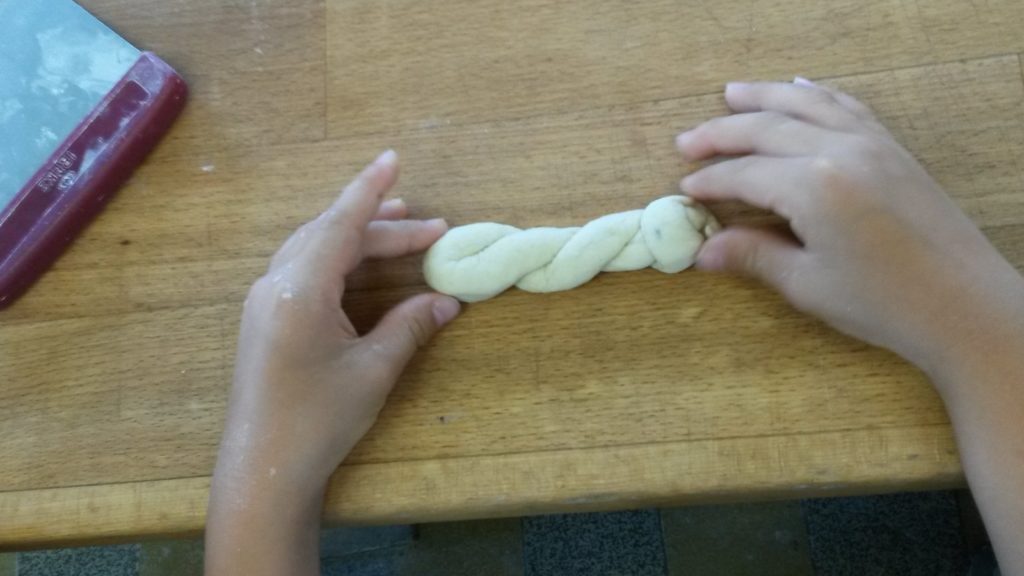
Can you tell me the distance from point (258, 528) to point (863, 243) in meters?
0.52

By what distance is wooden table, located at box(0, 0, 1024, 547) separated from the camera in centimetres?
64

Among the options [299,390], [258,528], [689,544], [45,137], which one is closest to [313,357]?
[299,390]

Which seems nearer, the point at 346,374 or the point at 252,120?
the point at 346,374

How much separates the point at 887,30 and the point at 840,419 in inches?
14.7

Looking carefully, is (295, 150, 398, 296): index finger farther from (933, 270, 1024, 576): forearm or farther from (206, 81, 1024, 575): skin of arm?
(933, 270, 1024, 576): forearm

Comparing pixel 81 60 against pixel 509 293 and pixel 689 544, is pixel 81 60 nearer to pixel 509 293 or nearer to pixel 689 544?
pixel 509 293

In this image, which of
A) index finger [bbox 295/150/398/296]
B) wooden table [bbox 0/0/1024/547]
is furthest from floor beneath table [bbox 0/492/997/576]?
index finger [bbox 295/150/398/296]

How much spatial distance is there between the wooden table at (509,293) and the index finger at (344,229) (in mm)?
45

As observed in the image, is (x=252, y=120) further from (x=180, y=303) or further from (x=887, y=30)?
(x=887, y=30)

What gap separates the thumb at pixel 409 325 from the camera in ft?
2.13

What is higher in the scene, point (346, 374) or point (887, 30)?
point (887, 30)

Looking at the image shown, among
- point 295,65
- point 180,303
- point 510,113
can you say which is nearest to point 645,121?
point 510,113

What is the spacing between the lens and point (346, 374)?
63 cm

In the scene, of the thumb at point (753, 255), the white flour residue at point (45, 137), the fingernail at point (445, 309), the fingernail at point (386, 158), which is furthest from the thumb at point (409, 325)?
the white flour residue at point (45, 137)
